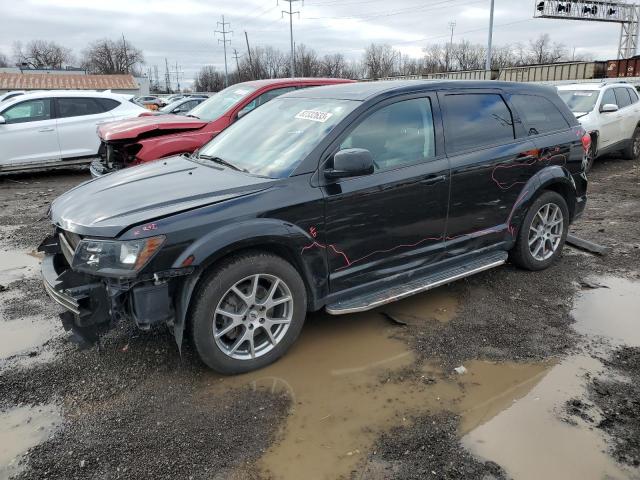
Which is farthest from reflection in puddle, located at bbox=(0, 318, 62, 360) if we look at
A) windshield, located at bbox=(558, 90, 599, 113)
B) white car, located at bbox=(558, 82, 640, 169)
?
windshield, located at bbox=(558, 90, 599, 113)

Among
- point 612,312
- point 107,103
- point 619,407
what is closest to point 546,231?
point 612,312

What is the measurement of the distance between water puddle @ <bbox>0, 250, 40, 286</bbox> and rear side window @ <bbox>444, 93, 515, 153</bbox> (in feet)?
14.6

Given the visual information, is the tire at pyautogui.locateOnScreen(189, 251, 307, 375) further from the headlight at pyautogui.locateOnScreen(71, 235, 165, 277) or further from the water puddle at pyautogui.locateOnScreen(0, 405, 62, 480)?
the water puddle at pyautogui.locateOnScreen(0, 405, 62, 480)

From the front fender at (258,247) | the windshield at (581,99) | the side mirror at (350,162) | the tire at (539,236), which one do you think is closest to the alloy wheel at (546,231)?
the tire at (539,236)

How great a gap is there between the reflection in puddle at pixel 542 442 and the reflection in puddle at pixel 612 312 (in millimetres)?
912

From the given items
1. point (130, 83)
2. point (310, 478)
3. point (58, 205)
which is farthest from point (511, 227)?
point (130, 83)

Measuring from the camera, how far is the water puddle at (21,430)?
262 centimetres

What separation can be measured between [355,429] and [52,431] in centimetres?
170

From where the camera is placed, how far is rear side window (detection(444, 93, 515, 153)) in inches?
162

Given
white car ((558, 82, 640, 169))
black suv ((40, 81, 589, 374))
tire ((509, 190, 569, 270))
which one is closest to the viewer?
black suv ((40, 81, 589, 374))

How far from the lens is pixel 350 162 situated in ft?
10.8

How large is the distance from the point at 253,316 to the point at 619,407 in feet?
7.48

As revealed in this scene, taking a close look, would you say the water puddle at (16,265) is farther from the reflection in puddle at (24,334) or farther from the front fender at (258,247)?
the front fender at (258,247)

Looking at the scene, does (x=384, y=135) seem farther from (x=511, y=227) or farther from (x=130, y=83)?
(x=130, y=83)
